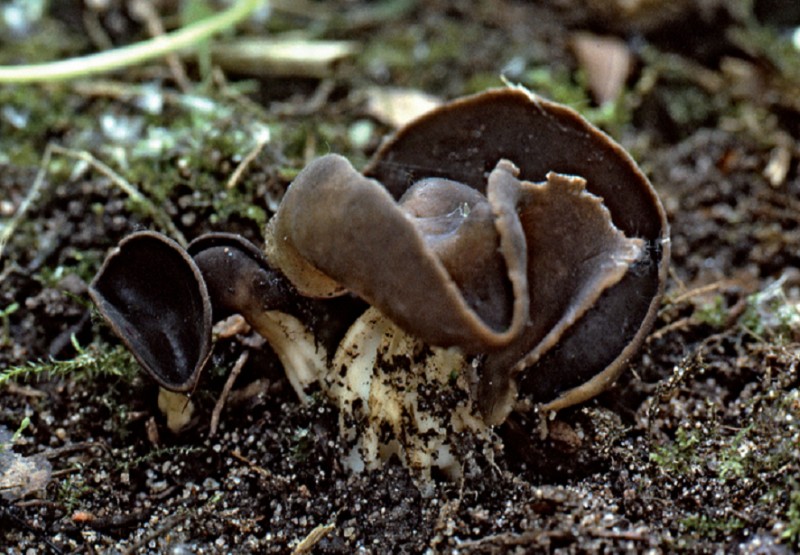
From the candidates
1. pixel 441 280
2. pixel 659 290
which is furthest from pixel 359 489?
pixel 659 290

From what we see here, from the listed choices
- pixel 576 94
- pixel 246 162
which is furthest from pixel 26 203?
pixel 576 94

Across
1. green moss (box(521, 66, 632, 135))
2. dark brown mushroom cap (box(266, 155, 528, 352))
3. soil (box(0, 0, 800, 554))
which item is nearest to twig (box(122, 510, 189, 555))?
soil (box(0, 0, 800, 554))

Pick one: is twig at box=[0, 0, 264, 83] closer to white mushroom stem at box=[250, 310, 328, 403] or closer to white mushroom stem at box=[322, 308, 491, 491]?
white mushroom stem at box=[250, 310, 328, 403]

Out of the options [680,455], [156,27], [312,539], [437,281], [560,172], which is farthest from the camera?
[156,27]

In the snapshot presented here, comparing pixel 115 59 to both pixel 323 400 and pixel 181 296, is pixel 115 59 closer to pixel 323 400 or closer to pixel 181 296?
pixel 181 296

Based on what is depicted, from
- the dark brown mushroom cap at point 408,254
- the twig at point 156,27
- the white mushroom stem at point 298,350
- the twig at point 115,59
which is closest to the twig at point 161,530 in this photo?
the white mushroom stem at point 298,350

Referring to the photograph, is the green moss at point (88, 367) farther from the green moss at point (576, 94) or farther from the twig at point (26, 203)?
the green moss at point (576, 94)

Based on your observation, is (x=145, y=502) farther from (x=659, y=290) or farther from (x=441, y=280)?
(x=659, y=290)
